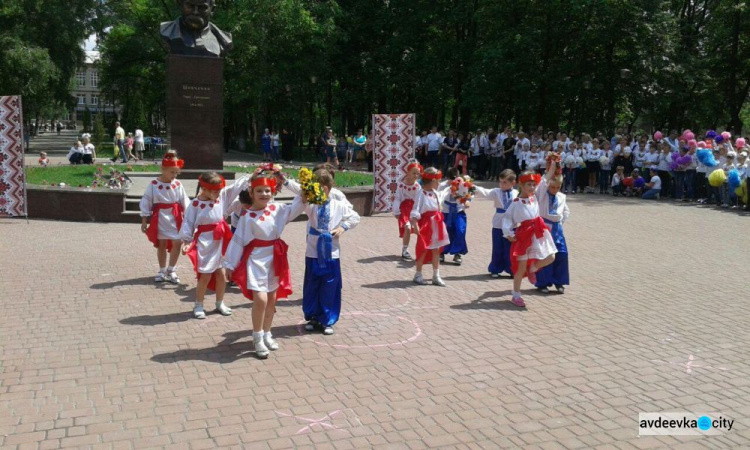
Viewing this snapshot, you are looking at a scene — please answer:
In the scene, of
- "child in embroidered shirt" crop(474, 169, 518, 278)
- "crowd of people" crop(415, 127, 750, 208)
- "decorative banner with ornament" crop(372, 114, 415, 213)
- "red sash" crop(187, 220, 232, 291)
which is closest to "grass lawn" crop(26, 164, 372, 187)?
"decorative banner with ornament" crop(372, 114, 415, 213)

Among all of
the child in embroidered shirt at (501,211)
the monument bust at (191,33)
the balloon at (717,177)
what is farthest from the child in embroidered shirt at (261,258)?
the balloon at (717,177)

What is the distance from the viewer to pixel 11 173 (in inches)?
552

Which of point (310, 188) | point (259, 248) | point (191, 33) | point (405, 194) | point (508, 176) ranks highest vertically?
point (191, 33)

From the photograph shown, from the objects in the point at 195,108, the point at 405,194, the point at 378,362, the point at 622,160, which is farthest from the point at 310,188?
the point at 622,160

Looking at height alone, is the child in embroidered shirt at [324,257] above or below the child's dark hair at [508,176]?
below

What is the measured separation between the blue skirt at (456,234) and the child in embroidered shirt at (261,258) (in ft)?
15.9

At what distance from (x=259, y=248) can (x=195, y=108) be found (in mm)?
11687

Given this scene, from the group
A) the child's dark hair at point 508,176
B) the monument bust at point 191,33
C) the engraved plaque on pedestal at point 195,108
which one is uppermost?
the monument bust at point 191,33

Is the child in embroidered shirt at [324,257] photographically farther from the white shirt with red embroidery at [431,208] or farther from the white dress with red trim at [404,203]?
the white dress with red trim at [404,203]

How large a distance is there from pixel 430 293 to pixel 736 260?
5.99 metres

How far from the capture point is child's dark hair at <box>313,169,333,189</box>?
6984mm

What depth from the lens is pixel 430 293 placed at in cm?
891

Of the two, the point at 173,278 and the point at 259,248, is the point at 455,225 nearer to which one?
the point at 173,278

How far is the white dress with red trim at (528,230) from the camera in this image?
8250 millimetres
